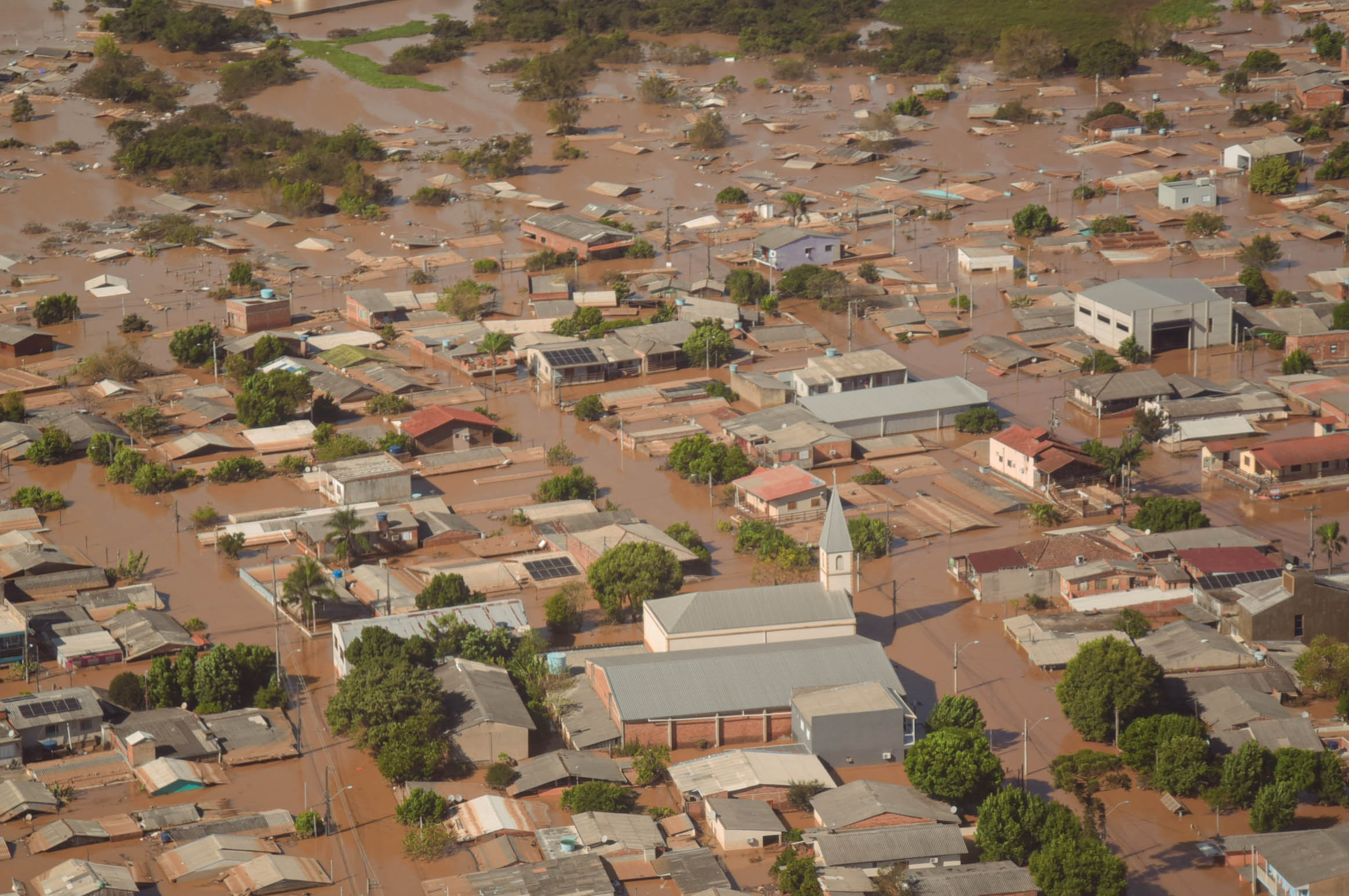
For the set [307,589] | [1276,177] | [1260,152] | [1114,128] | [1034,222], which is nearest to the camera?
[307,589]

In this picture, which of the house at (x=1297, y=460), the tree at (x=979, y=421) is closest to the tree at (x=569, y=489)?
the tree at (x=979, y=421)

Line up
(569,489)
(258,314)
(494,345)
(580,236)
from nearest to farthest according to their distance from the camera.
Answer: (569,489), (494,345), (258,314), (580,236)

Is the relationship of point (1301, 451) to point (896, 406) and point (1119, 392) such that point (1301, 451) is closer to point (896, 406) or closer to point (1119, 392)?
point (1119, 392)

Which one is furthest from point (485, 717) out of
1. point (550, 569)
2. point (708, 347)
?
point (708, 347)

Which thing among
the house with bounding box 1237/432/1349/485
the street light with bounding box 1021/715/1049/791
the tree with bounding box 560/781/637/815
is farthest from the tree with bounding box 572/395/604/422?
the tree with bounding box 560/781/637/815

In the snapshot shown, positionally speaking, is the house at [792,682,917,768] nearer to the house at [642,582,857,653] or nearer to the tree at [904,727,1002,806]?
the tree at [904,727,1002,806]

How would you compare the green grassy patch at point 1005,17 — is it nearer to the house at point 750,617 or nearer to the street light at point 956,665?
the street light at point 956,665

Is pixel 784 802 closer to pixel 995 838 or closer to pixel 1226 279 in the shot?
pixel 995 838
